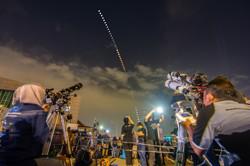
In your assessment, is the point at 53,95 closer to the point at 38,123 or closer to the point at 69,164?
the point at 69,164

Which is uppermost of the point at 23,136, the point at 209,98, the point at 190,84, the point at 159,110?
the point at 159,110

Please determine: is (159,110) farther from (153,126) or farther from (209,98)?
(209,98)

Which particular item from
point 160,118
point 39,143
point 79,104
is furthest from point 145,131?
point 79,104

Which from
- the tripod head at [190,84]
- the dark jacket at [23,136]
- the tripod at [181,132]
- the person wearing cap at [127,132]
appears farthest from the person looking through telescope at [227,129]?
the person wearing cap at [127,132]

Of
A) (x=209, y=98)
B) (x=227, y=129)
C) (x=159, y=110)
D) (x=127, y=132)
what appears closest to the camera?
(x=227, y=129)

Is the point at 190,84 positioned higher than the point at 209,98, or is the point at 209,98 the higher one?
the point at 190,84

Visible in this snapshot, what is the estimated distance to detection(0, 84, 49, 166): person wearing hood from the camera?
182cm

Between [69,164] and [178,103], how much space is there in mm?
2134

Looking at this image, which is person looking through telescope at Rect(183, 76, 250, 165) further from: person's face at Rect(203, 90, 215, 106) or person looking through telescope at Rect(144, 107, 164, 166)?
person looking through telescope at Rect(144, 107, 164, 166)

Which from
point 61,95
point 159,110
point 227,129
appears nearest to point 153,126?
point 159,110

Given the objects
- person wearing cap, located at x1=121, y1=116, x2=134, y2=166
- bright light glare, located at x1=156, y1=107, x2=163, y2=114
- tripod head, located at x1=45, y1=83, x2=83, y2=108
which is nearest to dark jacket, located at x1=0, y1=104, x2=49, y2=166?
tripod head, located at x1=45, y1=83, x2=83, y2=108

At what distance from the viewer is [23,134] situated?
1.88 metres

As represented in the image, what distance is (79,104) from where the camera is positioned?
96.2ft

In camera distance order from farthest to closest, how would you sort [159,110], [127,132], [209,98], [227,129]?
[127,132]
[159,110]
[209,98]
[227,129]
